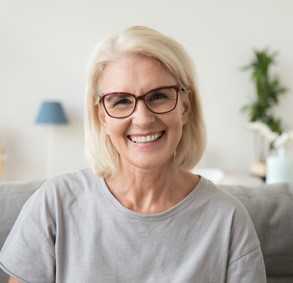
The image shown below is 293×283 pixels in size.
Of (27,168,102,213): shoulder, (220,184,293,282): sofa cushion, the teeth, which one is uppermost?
the teeth

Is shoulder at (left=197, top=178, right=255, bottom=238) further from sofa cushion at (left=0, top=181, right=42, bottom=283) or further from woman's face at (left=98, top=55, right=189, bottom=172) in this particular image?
sofa cushion at (left=0, top=181, right=42, bottom=283)

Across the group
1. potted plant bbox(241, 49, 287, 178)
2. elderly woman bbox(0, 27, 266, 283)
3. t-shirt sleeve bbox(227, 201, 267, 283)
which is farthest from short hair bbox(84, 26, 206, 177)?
potted plant bbox(241, 49, 287, 178)

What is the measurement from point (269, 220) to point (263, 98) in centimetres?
308

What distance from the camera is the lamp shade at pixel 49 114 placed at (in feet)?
13.5

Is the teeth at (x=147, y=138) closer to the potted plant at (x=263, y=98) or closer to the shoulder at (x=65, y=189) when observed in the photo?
the shoulder at (x=65, y=189)

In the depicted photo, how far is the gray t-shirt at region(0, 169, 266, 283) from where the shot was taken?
45.8 inches

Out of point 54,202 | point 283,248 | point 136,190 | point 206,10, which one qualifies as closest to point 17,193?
point 54,202

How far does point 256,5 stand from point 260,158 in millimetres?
1358

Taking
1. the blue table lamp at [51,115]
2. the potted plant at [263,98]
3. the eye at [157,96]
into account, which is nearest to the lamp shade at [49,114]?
the blue table lamp at [51,115]

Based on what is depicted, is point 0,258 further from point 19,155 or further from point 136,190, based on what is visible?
point 19,155

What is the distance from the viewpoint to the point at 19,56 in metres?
4.33

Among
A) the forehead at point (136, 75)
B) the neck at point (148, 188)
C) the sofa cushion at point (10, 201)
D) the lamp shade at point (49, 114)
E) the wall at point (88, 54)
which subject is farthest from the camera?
the wall at point (88, 54)

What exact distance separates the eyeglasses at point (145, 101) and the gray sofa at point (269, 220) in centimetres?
45

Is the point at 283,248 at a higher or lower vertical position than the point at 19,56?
lower
